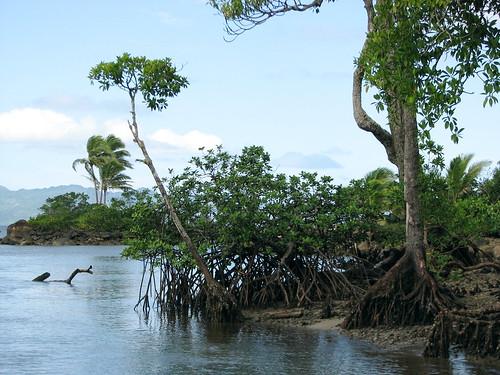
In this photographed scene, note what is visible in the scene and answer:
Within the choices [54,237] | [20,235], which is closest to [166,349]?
[54,237]

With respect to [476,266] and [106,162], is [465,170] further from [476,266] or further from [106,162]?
[106,162]

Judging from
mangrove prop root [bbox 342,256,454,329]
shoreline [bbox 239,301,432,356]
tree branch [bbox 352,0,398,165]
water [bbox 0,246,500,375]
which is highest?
tree branch [bbox 352,0,398,165]

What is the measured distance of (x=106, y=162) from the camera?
8606 cm

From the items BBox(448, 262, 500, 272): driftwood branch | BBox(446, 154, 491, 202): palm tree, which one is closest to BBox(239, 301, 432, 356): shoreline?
BBox(448, 262, 500, 272): driftwood branch

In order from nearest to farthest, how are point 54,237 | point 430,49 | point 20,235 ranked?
1. point 430,49
2. point 54,237
3. point 20,235

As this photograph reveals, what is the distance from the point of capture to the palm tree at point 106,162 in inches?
3406

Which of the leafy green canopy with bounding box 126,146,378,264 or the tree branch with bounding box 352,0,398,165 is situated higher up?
the tree branch with bounding box 352,0,398,165

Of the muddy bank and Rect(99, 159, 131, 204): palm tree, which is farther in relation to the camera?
Rect(99, 159, 131, 204): palm tree

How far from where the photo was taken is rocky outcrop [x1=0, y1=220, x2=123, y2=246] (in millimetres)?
80812

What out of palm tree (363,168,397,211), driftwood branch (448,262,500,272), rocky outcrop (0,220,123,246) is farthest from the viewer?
rocky outcrop (0,220,123,246)

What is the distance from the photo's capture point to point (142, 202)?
22.2 meters

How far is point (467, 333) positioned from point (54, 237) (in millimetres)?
72074

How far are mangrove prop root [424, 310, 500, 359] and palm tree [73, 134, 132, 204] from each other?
72190 millimetres

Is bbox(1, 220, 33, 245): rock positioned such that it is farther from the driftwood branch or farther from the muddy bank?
the driftwood branch
